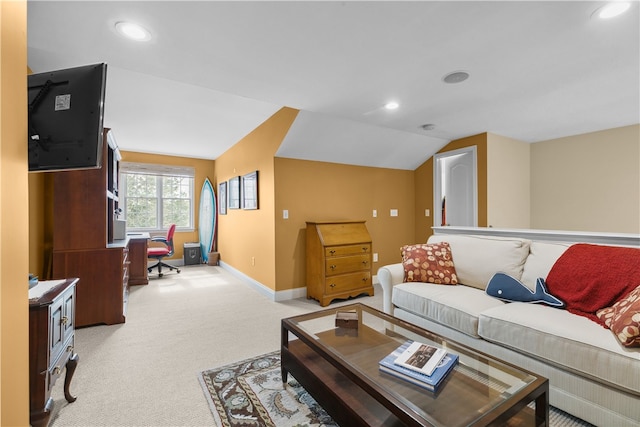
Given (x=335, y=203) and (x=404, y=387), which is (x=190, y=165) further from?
(x=404, y=387)

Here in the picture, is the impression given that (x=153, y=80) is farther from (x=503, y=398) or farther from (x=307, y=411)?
(x=503, y=398)

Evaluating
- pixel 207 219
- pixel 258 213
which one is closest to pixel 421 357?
pixel 258 213

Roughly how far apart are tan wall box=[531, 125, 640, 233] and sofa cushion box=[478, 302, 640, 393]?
3.07 meters

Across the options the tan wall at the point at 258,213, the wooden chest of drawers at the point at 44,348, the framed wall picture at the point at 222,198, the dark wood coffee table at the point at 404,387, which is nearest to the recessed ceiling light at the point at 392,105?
the tan wall at the point at 258,213

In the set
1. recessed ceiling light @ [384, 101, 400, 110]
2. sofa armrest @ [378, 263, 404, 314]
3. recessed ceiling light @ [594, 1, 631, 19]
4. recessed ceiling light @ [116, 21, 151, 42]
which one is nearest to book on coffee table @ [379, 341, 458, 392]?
sofa armrest @ [378, 263, 404, 314]

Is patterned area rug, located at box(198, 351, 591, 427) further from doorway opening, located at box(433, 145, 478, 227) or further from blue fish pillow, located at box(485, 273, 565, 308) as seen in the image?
doorway opening, located at box(433, 145, 478, 227)

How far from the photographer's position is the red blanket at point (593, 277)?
5.84 ft

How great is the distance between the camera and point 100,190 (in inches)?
120

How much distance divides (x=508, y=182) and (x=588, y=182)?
0.97 metres

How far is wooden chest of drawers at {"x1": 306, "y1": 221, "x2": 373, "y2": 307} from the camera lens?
11.9ft

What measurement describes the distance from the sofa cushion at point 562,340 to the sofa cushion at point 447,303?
0.33 ft

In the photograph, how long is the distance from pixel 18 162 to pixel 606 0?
2.83 meters

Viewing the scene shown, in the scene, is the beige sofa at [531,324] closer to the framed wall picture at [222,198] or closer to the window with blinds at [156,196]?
the framed wall picture at [222,198]

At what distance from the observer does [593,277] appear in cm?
189
